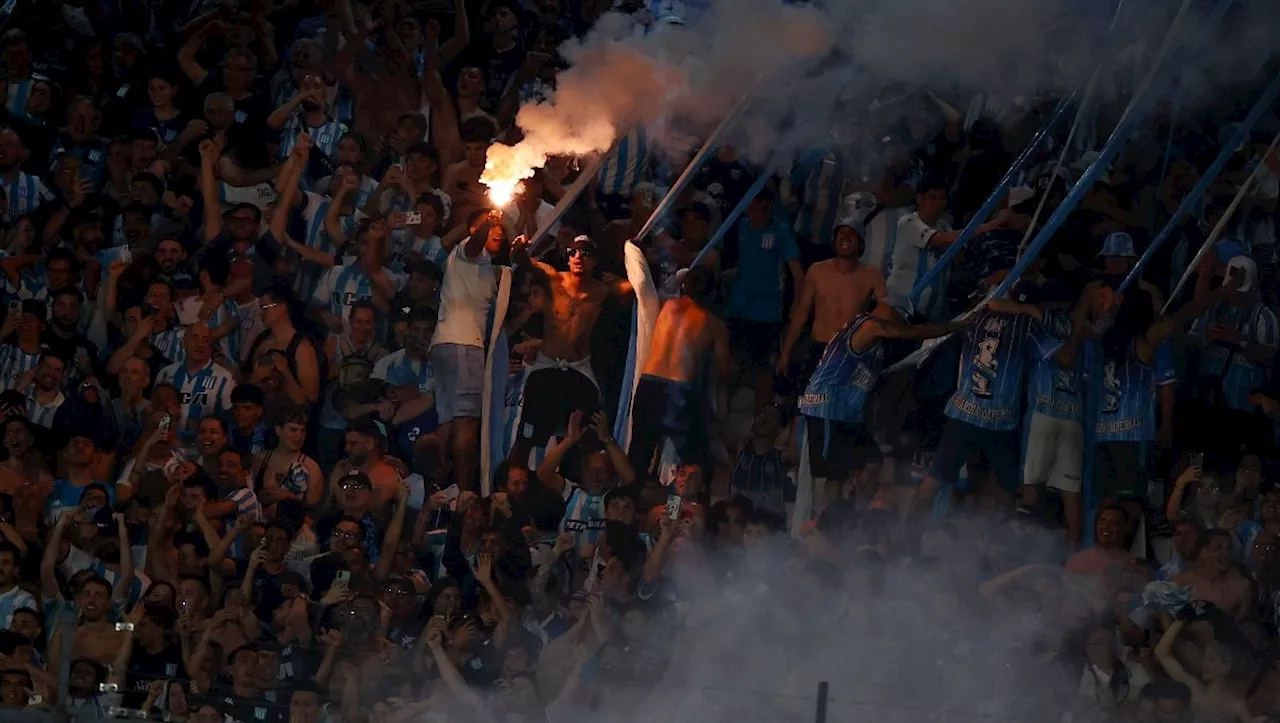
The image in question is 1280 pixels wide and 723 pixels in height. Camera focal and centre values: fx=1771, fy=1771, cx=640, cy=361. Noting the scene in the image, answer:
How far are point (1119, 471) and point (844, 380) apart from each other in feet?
3.78

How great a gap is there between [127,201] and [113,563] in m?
1.63

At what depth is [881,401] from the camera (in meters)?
7.25

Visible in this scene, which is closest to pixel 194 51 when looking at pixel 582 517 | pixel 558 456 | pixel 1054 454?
pixel 558 456

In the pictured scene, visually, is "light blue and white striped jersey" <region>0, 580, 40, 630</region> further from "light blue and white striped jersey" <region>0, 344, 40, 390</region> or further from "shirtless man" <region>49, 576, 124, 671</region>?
"light blue and white striped jersey" <region>0, 344, 40, 390</region>

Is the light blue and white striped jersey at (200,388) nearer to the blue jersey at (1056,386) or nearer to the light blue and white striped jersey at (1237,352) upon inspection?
the blue jersey at (1056,386)

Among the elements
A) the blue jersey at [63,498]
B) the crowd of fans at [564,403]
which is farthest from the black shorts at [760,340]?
the blue jersey at [63,498]

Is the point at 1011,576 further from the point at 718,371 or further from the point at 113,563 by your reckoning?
the point at 113,563

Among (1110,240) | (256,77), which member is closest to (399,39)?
(256,77)

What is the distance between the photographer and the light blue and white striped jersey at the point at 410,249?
767 cm

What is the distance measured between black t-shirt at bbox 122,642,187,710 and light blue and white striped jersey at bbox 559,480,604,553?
1706mm

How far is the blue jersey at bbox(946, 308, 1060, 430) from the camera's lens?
718 cm

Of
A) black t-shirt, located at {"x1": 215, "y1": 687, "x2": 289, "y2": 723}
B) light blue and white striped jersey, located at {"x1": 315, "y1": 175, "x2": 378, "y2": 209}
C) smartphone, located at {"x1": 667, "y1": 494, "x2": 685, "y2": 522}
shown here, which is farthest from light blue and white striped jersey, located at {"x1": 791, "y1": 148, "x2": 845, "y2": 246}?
black t-shirt, located at {"x1": 215, "y1": 687, "x2": 289, "y2": 723}

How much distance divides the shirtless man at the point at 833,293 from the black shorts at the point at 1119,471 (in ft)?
3.77

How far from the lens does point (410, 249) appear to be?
302 inches
